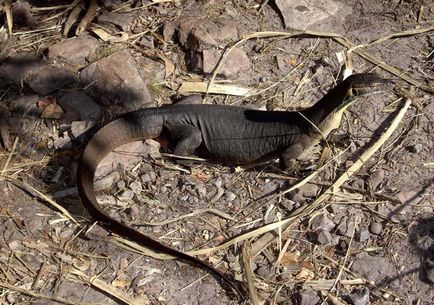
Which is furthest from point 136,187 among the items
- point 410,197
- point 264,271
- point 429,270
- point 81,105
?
point 429,270

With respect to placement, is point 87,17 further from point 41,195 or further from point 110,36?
point 41,195

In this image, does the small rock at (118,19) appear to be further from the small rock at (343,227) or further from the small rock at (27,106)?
the small rock at (343,227)

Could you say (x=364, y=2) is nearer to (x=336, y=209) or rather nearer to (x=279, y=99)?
(x=279, y=99)

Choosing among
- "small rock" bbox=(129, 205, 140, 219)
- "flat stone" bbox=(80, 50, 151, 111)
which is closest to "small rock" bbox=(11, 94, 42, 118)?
"flat stone" bbox=(80, 50, 151, 111)

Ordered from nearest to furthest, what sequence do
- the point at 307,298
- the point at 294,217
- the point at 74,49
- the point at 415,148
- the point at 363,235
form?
the point at 307,298, the point at 363,235, the point at 294,217, the point at 415,148, the point at 74,49

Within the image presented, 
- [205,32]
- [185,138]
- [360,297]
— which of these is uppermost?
[205,32]

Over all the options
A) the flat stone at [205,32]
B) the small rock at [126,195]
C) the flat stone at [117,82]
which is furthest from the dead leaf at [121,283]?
the flat stone at [205,32]

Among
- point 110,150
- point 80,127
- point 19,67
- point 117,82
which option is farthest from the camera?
point 19,67

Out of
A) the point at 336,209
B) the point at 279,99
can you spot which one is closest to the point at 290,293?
the point at 336,209
